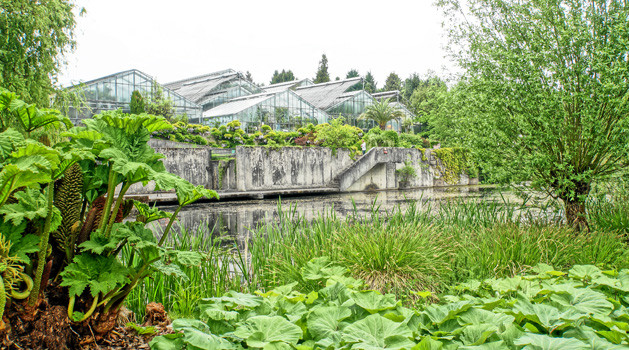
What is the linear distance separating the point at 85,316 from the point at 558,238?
446cm

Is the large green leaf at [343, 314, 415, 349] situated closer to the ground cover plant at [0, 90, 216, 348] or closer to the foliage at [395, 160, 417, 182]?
the ground cover plant at [0, 90, 216, 348]

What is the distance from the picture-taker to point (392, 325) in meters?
1.67

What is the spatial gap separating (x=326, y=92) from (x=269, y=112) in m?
11.9

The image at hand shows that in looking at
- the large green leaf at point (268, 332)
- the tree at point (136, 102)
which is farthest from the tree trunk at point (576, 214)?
the tree at point (136, 102)

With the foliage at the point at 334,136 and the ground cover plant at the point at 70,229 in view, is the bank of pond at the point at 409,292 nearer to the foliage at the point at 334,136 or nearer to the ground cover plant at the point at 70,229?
the ground cover plant at the point at 70,229

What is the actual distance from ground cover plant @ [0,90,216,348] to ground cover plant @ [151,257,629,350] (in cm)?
40

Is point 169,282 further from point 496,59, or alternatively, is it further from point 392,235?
point 496,59

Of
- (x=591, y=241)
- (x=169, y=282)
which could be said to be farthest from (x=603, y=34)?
(x=169, y=282)

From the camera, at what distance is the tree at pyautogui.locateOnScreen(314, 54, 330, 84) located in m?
72.4

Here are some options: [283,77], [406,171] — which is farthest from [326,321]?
[283,77]

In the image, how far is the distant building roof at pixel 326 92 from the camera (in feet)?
126

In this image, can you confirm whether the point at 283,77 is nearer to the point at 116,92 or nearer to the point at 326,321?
the point at 116,92

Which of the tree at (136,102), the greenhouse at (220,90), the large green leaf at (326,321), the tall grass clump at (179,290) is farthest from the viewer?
the greenhouse at (220,90)

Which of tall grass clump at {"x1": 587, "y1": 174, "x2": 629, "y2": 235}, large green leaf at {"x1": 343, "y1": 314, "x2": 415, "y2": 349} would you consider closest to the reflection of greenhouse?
tall grass clump at {"x1": 587, "y1": 174, "x2": 629, "y2": 235}
